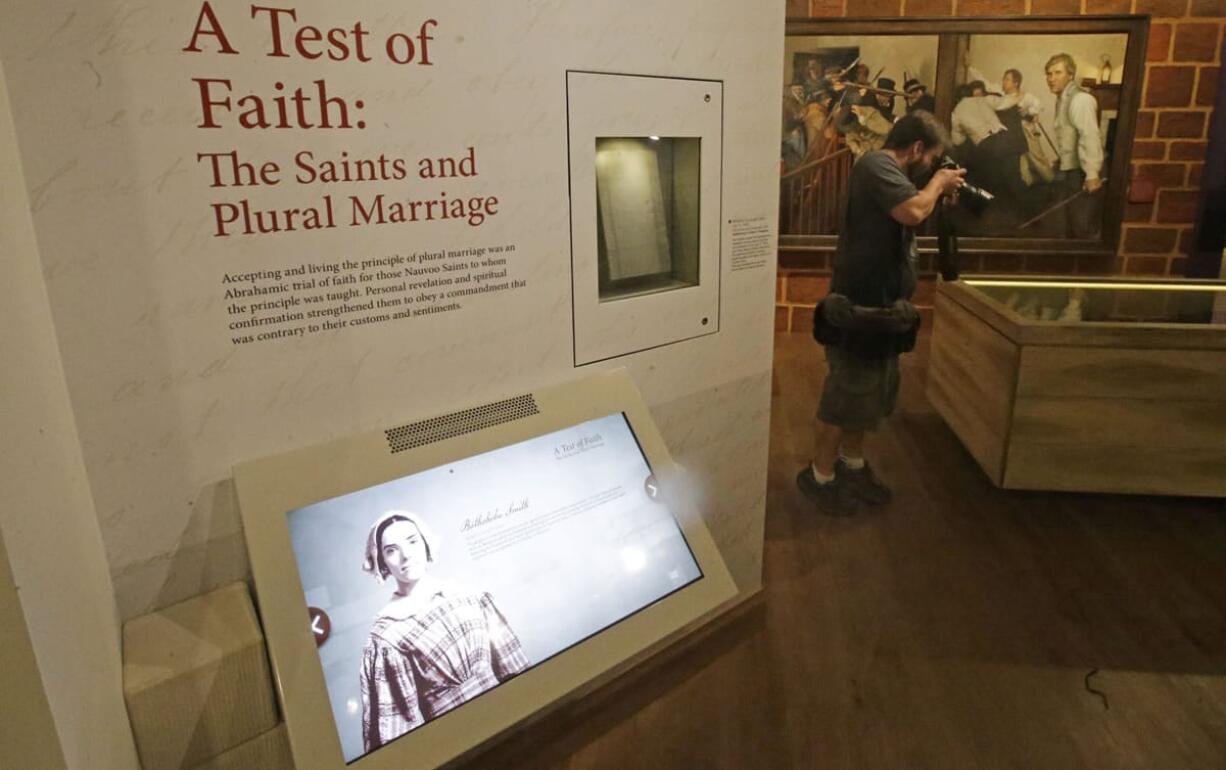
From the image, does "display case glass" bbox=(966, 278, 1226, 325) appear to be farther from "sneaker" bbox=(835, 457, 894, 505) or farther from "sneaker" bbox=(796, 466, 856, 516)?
"sneaker" bbox=(796, 466, 856, 516)

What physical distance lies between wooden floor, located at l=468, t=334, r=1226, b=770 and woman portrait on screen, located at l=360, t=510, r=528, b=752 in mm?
498

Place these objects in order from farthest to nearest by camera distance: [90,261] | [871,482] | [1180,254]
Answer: [1180,254], [871,482], [90,261]

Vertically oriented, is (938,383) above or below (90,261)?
below

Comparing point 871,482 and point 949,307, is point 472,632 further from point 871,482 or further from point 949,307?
point 949,307

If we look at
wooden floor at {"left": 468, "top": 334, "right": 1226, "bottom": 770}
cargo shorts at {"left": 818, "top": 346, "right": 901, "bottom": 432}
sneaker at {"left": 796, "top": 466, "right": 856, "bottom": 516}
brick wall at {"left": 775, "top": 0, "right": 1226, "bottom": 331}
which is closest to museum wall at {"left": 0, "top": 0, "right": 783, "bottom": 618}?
wooden floor at {"left": 468, "top": 334, "right": 1226, "bottom": 770}

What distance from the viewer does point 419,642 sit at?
1591mm

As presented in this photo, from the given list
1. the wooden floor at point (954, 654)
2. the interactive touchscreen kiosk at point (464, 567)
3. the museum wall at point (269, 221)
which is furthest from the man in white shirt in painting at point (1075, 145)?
the interactive touchscreen kiosk at point (464, 567)

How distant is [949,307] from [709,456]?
211cm

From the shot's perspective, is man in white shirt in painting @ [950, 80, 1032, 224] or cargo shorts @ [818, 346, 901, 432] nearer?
cargo shorts @ [818, 346, 901, 432]

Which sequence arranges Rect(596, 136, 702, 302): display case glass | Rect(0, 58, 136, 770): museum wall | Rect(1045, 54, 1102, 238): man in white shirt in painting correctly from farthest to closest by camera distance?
Rect(1045, 54, 1102, 238): man in white shirt in painting
Rect(596, 136, 702, 302): display case glass
Rect(0, 58, 136, 770): museum wall

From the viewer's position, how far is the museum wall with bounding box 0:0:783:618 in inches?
52.2

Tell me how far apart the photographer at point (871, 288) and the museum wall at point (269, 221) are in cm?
123

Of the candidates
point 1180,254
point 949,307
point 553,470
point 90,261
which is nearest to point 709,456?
point 553,470

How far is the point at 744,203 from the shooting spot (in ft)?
7.83
